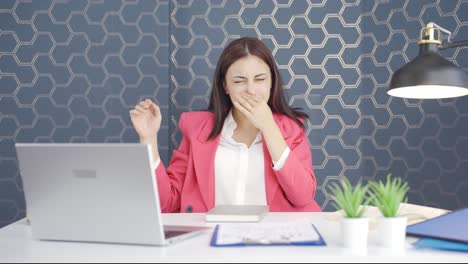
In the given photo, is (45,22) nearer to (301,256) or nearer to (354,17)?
(354,17)

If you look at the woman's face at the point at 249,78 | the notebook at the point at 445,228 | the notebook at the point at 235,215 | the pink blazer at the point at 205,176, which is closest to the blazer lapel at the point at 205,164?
the pink blazer at the point at 205,176

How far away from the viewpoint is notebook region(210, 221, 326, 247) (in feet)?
3.53

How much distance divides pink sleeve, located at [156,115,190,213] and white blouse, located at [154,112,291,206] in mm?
159

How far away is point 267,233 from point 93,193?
14.8 inches

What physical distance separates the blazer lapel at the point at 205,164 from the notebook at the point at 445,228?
3.06ft


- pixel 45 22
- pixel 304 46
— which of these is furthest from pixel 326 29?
pixel 45 22

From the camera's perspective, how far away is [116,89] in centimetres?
261

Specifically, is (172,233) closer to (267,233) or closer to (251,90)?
(267,233)

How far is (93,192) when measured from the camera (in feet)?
3.58

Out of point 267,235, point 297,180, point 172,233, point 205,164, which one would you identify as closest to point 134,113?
point 205,164

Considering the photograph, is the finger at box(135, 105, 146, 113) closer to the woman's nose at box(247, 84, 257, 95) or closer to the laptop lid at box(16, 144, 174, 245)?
the woman's nose at box(247, 84, 257, 95)

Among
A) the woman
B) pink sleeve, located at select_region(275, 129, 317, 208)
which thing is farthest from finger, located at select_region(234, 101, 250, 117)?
pink sleeve, located at select_region(275, 129, 317, 208)

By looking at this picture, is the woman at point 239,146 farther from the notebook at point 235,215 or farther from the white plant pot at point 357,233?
the white plant pot at point 357,233

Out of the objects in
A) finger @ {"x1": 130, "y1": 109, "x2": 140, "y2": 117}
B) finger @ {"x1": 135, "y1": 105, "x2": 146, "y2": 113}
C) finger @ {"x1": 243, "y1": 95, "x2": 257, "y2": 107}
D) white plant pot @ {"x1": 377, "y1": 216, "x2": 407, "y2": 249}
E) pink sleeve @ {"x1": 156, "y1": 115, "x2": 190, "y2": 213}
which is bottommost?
pink sleeve @ {"x1": 156, "y1": 115, "x2": 190, "y2": 213}
